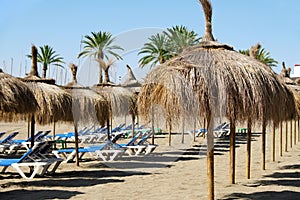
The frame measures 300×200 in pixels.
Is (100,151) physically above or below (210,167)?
below

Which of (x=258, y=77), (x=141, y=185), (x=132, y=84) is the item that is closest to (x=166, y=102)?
(x=258, y=77)

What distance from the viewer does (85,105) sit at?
11359 millimetres

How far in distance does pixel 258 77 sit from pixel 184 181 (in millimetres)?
3272

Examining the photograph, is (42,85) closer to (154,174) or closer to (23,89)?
(23,89)

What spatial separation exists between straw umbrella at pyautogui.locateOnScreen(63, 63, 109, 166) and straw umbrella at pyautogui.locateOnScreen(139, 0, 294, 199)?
5324 mm

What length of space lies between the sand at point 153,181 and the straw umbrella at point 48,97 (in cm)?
138

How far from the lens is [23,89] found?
869 centimetres

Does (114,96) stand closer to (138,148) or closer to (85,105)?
(138,148)

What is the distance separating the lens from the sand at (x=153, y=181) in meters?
7.29

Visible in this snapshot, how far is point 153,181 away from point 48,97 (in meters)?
3.37

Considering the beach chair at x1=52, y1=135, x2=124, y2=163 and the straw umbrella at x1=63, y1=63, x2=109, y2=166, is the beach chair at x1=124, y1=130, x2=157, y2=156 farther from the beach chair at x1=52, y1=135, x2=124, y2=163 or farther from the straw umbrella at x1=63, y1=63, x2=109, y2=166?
the straw umbrella at x1=63, y1=63, x2=109, y2=166

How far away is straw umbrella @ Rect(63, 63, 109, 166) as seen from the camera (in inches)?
443

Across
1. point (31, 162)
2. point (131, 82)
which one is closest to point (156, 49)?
point (131, 82)

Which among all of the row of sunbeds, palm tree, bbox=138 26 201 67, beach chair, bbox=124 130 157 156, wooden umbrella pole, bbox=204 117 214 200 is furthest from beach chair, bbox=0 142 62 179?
palm tree, bbox=138 26 201 67
